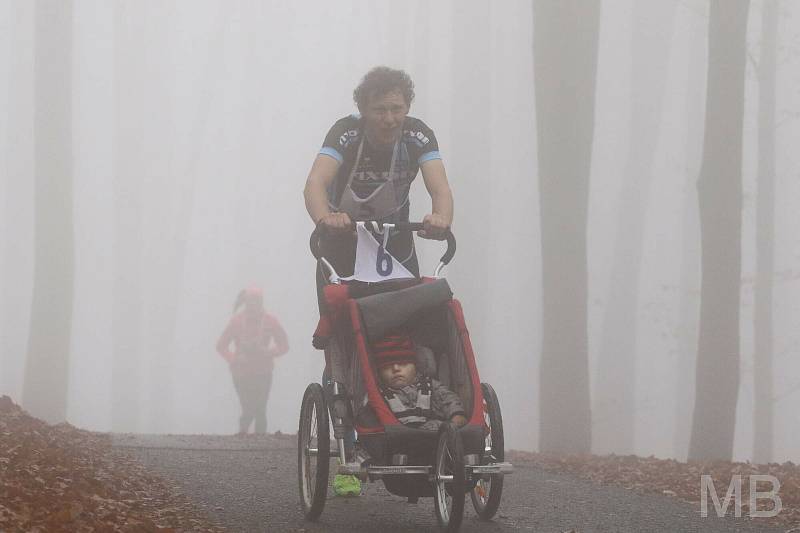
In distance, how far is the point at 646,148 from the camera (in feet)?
79.1

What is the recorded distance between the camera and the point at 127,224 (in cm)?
2752

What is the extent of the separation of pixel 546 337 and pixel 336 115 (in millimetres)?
14950

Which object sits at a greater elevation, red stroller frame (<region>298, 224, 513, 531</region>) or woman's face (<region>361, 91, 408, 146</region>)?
woman's face (<region>361, 91, 408, 146</region>)

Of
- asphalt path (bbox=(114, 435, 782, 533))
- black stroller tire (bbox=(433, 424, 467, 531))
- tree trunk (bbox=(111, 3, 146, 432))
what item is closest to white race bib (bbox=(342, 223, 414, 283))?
black stroller tire (bbox=(433, 424, 467, 531))

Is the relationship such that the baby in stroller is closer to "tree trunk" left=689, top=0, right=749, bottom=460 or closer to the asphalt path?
the asphalt path

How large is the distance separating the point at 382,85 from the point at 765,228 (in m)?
18.5

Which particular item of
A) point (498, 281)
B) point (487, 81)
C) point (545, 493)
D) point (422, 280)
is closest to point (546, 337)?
point (545, 493)

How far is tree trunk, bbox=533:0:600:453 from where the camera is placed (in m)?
13.7

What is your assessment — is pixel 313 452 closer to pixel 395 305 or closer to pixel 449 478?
pixel 395 305

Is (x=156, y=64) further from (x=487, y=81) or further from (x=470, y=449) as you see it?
(x=470, y=449)

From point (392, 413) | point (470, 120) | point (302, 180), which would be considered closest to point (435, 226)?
point (392, 413)

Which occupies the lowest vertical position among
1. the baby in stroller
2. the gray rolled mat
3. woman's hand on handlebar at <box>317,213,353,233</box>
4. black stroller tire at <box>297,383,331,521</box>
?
black stroller tire at <box>297,383,331,521</box>

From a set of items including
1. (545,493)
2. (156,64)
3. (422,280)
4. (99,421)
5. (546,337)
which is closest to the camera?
(422,280)

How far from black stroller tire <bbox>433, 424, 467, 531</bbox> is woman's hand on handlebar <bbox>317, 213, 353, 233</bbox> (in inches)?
45.9
